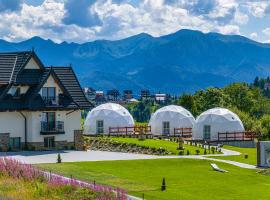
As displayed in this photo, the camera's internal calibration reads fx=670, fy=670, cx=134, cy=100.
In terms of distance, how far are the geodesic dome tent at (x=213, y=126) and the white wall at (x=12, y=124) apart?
86.1 ft

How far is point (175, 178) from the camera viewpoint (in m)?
40.6

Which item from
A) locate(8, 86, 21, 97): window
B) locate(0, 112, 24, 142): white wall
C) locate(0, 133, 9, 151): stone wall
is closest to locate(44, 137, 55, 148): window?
locate(0, 112, 24, 142): white wall

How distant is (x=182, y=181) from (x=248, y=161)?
15.5 m

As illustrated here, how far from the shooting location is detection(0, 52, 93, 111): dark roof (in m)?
60.1

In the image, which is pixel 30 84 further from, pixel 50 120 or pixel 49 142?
pixel 49 142

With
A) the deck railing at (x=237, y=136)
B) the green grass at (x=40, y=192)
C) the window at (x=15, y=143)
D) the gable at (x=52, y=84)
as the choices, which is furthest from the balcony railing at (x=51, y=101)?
the green grass at (x=40, y=192)

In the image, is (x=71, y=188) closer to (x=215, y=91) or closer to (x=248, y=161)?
(x=248, y=161)

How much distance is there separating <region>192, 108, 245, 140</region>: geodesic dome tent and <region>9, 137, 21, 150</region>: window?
86.4 feet

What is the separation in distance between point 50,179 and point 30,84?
30.1m

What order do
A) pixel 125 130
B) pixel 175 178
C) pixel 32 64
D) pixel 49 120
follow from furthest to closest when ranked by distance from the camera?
pixel 125 130, pixel 32 64, pixel 49 120, pixel 175 178

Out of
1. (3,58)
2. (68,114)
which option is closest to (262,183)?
(68,114)

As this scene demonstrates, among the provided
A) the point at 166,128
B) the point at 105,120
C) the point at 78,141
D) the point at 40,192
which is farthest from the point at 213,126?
the point at 40,192

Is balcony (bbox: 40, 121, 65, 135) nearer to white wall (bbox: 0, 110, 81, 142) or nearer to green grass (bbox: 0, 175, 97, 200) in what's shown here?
white wall (bbox: 0, 110, 81, 142)

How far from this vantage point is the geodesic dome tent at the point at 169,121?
83688 millimetres
